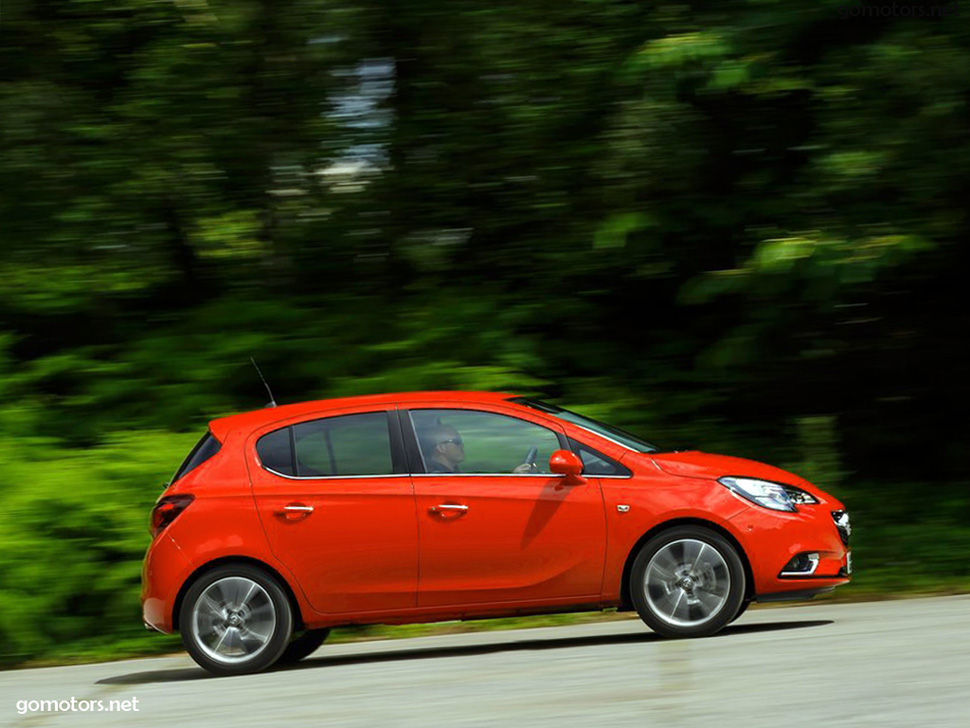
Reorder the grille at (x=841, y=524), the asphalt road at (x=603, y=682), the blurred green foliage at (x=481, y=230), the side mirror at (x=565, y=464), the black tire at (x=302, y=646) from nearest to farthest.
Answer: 1. the asphalt road at (x=603, y=682)
2. the side mirror at (x=565, y=464)
3. the grille at (x=841, y=524)
4. the black tire at (x=302, y=646)
5. the blurred green foliage at (x=481, y=230)

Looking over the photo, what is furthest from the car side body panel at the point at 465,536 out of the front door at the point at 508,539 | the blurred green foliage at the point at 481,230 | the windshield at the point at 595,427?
the blurred green foliage at the point at 481,230

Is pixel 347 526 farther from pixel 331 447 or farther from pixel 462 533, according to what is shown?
pixel 462 533

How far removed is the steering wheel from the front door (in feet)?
0.23

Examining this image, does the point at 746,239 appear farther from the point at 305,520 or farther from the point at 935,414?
the point at 305,520

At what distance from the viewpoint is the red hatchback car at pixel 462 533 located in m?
8.27

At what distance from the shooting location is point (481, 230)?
1476 cm

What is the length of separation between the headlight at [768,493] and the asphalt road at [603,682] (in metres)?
0.79

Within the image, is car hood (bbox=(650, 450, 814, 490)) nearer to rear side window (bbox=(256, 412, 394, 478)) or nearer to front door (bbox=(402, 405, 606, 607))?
front door (bbox=(402, 405, 606, 607))

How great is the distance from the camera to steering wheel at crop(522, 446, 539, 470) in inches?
334

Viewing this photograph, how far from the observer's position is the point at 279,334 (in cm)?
1379

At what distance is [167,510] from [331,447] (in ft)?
3.53

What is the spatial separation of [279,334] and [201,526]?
5504 mm

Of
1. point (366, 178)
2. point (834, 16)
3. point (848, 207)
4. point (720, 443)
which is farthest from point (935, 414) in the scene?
point (366, 178)

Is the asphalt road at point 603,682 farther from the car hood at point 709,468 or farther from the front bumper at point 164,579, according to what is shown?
the car hood at point 709,468
